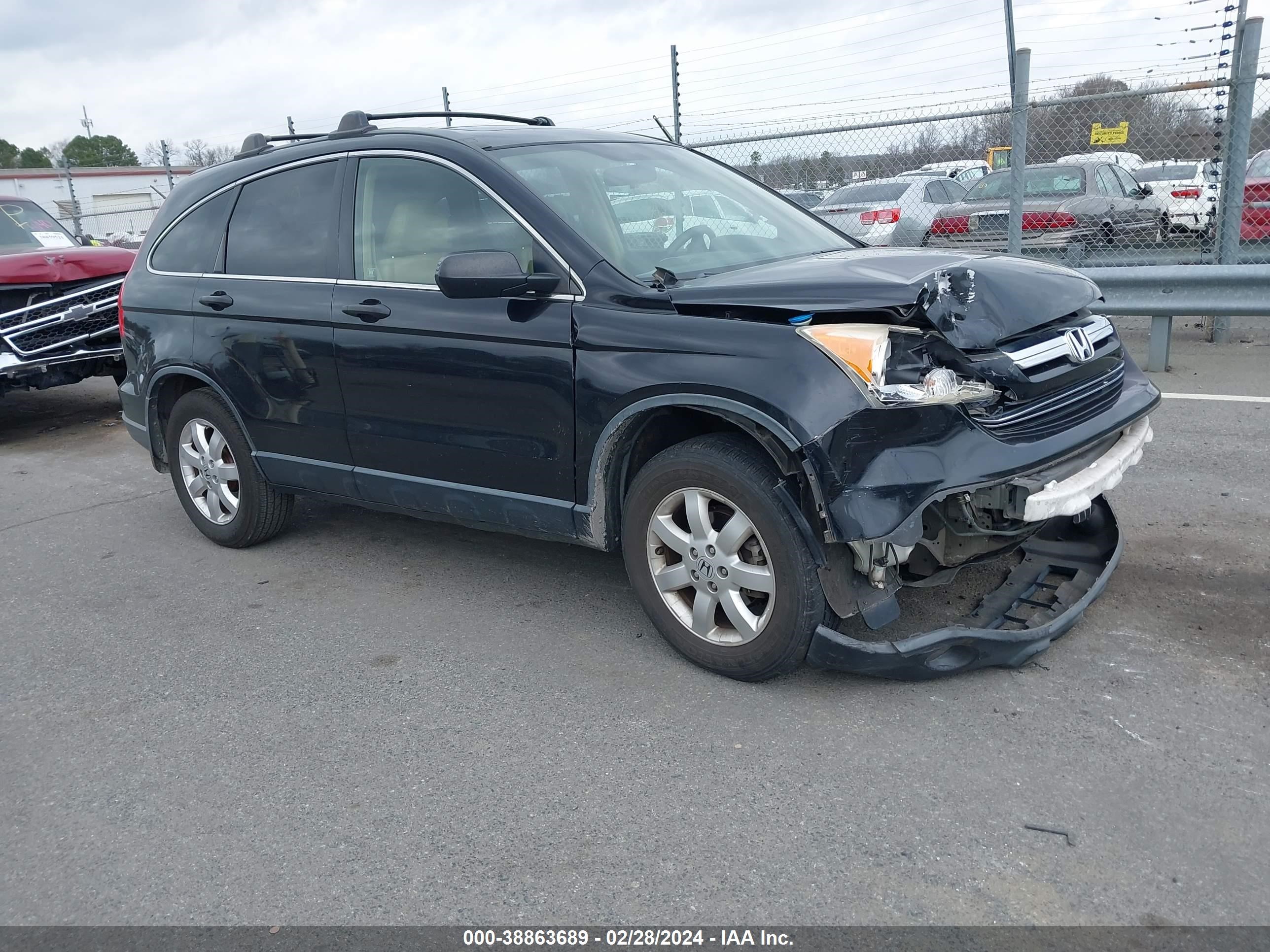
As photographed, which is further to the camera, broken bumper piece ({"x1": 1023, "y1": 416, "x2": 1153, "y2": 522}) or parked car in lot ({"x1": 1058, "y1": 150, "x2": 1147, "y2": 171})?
parked car in lot ({"x1": 1058, "y1": 150, "x2": 1147, "y2": 171})

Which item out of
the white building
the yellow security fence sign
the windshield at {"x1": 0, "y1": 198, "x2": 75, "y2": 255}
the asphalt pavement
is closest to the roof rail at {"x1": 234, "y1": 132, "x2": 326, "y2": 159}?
the asphalt pavement

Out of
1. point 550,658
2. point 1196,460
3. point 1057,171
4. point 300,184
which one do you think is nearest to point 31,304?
point 300,184

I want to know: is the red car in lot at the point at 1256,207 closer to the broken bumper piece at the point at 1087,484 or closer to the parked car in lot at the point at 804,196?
the parked car in lot at the point at 804,196

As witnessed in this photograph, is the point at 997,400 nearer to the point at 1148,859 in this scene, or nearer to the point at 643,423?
the point at 643,423

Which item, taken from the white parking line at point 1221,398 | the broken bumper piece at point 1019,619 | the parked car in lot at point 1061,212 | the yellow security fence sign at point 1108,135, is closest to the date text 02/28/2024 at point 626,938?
the broken bumper piece at point 1019,619

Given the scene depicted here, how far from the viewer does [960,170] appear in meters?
16.2

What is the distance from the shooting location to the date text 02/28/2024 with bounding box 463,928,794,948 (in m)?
2.48

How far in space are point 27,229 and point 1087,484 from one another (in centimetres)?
940

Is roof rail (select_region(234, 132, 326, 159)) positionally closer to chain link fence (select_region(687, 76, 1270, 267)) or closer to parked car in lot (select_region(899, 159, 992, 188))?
chain link fence (select_region(687, 76, 1270, 267))

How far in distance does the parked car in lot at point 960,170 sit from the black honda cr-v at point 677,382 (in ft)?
23.8

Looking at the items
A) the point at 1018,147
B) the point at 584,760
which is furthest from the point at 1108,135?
the point at 584,760

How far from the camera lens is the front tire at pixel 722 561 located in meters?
3.37

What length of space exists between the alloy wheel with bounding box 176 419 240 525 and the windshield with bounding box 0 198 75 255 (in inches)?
186

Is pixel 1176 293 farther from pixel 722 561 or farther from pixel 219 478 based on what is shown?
pixel 219 478
